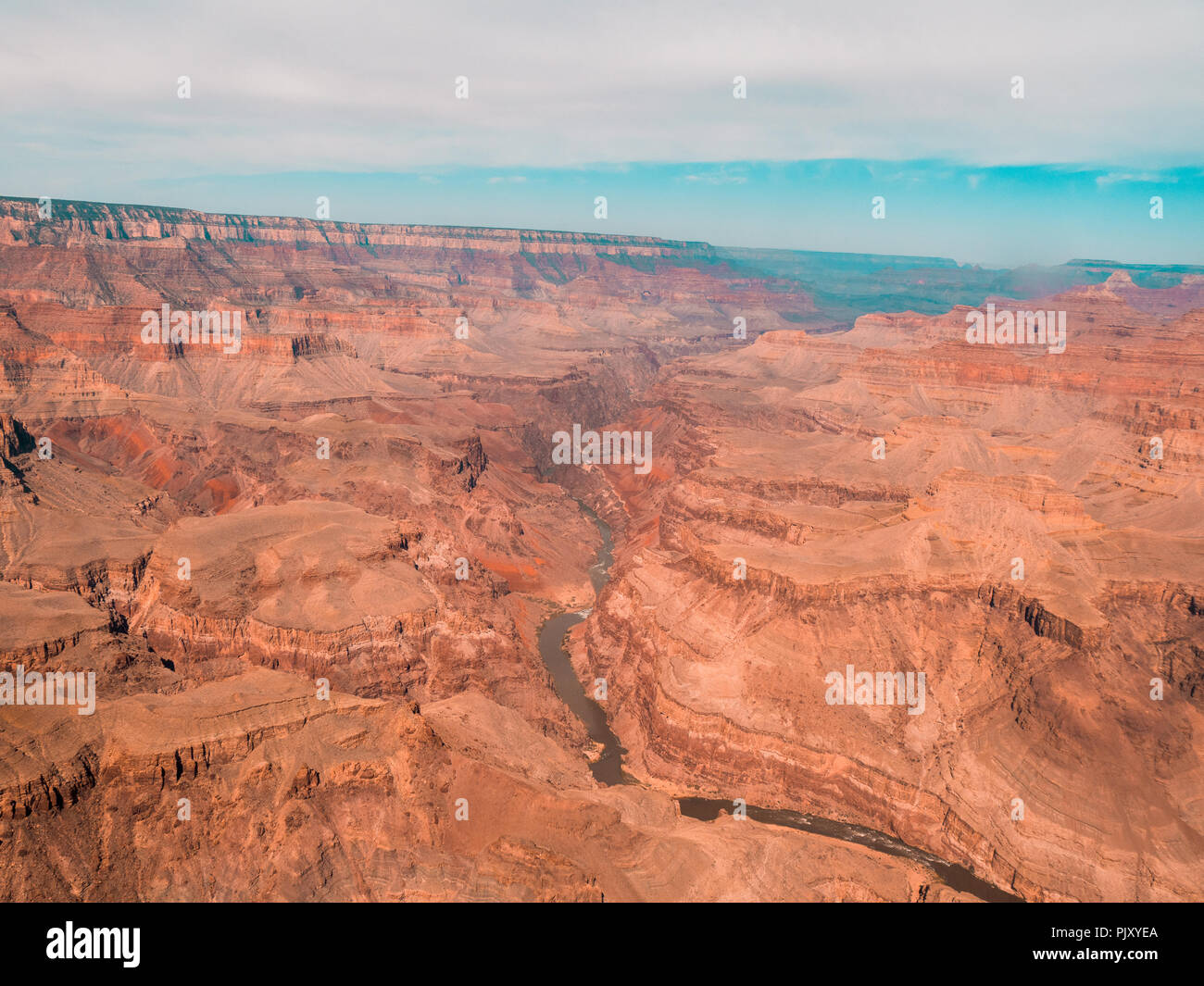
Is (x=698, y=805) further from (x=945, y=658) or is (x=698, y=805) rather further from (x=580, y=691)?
(x=945, y=658)

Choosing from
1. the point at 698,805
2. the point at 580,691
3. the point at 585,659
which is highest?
the point at 585,659

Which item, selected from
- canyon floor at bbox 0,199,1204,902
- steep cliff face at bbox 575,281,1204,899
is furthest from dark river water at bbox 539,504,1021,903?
steep cliff face at bbox 575,281,1204,899

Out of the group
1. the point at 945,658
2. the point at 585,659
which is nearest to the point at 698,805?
the point at 945,658

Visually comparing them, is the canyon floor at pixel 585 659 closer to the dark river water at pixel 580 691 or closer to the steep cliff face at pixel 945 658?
the steep cliff face at pixel 945 658

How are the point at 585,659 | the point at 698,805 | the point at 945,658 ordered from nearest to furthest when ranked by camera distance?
the point at 698,805
the point at 945,658
the point at 585,659

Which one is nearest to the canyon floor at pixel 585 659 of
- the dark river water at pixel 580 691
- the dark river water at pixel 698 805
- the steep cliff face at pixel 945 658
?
the steep cliff face at pixel 945 658

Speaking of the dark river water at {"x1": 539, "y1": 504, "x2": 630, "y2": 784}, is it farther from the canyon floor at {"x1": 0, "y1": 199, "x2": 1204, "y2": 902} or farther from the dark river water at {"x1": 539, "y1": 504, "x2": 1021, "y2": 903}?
the canyon floor at {"x1": 0, "y1": 199, "x2": 1204, "y2": 902}

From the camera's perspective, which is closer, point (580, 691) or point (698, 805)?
point (698, 805)
